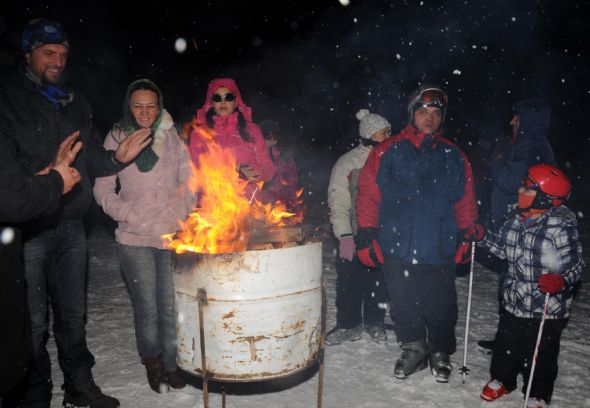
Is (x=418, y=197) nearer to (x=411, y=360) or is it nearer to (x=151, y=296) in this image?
(x=411, y=360)

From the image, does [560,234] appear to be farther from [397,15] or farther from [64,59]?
[397,15]

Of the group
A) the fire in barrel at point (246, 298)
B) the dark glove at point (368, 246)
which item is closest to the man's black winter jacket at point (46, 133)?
the fire in barrel at point (246, 298)

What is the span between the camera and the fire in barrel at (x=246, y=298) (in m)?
2.79

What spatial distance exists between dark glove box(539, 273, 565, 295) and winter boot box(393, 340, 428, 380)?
1277mm

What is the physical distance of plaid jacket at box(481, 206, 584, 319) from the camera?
3271mm

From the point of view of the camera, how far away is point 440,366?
3889 mm

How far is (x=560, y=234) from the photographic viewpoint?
3.27m

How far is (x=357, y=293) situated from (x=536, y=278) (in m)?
1.88

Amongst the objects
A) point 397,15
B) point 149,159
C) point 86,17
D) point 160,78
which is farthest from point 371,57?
point 149,159

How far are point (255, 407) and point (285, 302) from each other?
1122 millimetres

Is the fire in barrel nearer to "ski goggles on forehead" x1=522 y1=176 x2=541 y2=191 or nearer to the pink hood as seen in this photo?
the pink hood

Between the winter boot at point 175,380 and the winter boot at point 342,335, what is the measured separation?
5.32ft

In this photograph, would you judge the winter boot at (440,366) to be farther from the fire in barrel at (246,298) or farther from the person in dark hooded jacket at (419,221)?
the fire in barrel at (246,298)

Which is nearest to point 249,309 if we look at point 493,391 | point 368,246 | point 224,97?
point 368,246
